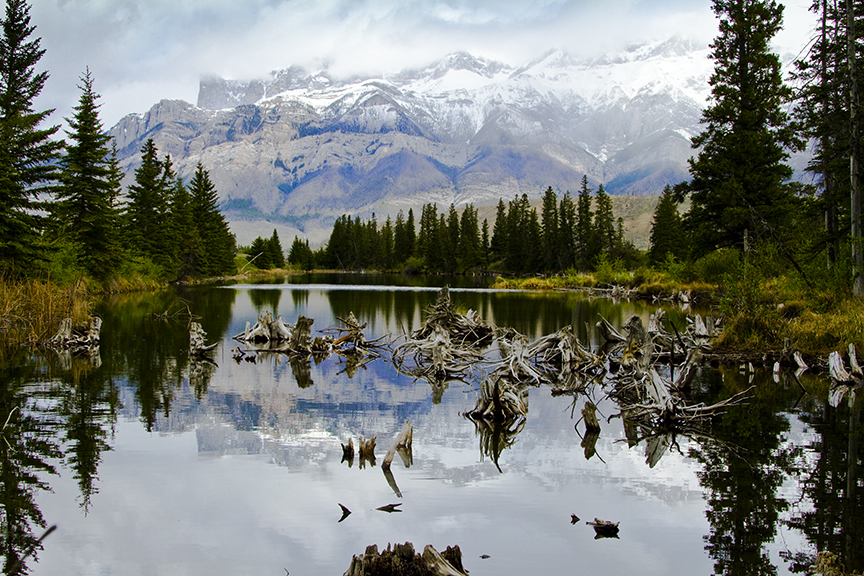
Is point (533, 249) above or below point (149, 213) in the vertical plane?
below

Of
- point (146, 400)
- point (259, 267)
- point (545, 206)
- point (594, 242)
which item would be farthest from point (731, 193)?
point (259, 267)

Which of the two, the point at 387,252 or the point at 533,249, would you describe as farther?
the point at 387,252

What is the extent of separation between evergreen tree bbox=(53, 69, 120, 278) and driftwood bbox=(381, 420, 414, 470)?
37.7 m

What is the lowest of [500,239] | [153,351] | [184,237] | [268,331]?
[153,351]

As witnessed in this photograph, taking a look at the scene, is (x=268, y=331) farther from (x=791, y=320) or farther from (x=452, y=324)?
(x=791, y=320)

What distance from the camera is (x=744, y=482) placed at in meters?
7.88

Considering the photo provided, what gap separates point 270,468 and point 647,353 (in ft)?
23.5

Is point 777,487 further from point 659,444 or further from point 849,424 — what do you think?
point 849,424

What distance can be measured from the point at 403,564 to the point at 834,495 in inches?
218

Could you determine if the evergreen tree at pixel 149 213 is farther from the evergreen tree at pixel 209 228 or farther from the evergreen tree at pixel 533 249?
the evergreen tree at pixel 533 249

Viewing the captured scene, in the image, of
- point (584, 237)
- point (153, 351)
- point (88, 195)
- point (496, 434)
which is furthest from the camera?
point (584, 237)

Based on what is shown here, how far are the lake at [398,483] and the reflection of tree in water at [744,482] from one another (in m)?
0.03

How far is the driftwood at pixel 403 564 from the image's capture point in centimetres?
476

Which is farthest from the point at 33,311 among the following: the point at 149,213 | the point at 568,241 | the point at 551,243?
the point at 551,243
